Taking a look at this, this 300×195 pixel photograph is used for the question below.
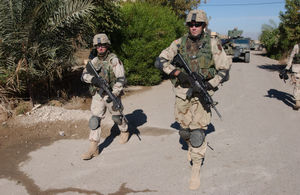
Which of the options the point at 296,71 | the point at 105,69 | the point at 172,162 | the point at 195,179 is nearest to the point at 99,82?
the point at 105,69

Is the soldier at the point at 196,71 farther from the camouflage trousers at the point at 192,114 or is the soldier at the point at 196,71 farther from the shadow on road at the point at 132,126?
the shadow on road at the point at 132,126

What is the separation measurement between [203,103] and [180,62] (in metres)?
0.59

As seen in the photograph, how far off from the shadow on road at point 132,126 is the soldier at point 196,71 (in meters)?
1.59

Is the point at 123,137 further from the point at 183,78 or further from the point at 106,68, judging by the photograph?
the point at 183,78

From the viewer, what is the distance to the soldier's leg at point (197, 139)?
313cm

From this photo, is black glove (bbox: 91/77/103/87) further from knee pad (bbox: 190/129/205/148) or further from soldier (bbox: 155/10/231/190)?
knee pad (bbox: 190/129/205/148)

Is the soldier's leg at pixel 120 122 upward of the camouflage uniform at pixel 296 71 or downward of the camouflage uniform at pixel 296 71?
downward

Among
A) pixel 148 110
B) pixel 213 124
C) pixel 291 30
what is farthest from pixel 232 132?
pixel 291 30

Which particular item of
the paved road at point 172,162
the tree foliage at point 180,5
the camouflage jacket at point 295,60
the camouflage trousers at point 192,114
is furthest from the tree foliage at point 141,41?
the tree foliage at point 180,5

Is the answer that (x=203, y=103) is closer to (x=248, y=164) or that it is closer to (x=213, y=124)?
(x=248, y=164)

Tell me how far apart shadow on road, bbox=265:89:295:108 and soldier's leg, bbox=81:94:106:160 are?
4821mm

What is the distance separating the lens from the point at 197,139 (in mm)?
3137

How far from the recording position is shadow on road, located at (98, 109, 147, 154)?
14.9 feet

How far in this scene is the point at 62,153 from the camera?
414 cm
